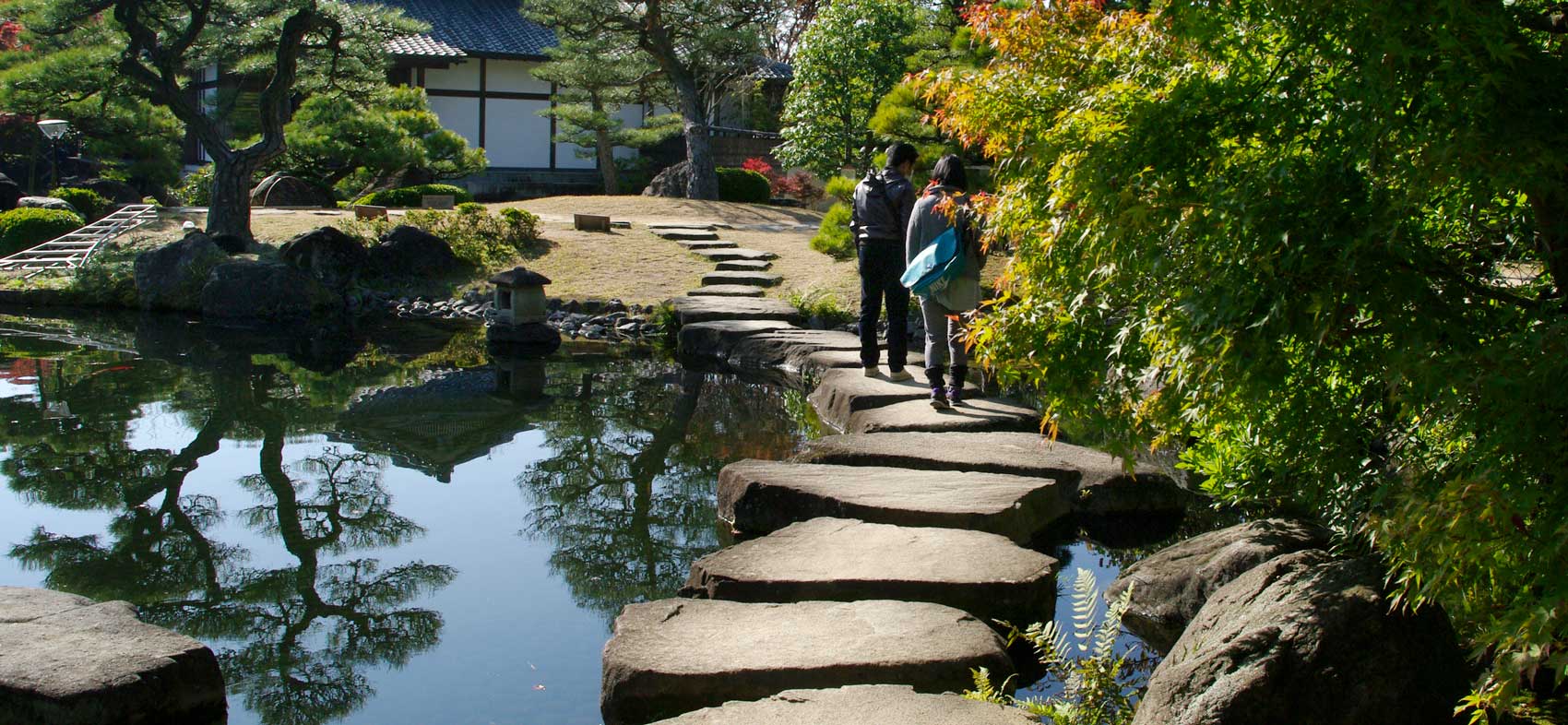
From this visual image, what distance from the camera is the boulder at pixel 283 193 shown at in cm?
2073

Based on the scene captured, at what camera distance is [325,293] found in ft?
47.8

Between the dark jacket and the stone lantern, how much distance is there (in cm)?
484

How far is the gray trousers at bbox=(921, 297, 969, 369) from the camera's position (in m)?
7.45

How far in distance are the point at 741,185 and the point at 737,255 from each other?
27.7 ft

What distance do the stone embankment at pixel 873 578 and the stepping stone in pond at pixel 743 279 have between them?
659cm

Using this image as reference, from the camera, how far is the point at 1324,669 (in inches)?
114

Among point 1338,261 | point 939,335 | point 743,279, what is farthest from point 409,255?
point 1338,261

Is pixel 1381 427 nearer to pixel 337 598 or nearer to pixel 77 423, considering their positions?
pixel 337 598

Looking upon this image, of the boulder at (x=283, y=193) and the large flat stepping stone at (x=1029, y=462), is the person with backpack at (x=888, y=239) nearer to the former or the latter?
the large flat stepping stone at (x=1029, y=462)

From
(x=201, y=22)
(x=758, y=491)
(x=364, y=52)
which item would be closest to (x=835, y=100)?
(x=364, y=52)

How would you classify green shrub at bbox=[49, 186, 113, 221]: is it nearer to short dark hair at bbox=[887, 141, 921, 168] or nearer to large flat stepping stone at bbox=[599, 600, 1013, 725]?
short dark hair at bbox=[887, 141, 921, 168]

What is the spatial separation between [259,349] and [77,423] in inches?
148

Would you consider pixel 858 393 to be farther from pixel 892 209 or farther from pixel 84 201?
pixel 84 201

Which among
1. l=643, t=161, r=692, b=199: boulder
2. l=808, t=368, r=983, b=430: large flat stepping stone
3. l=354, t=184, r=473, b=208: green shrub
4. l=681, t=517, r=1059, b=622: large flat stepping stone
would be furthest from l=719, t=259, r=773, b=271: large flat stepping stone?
l=681, t=517, r=1059, b=622: large flat stepping stone
